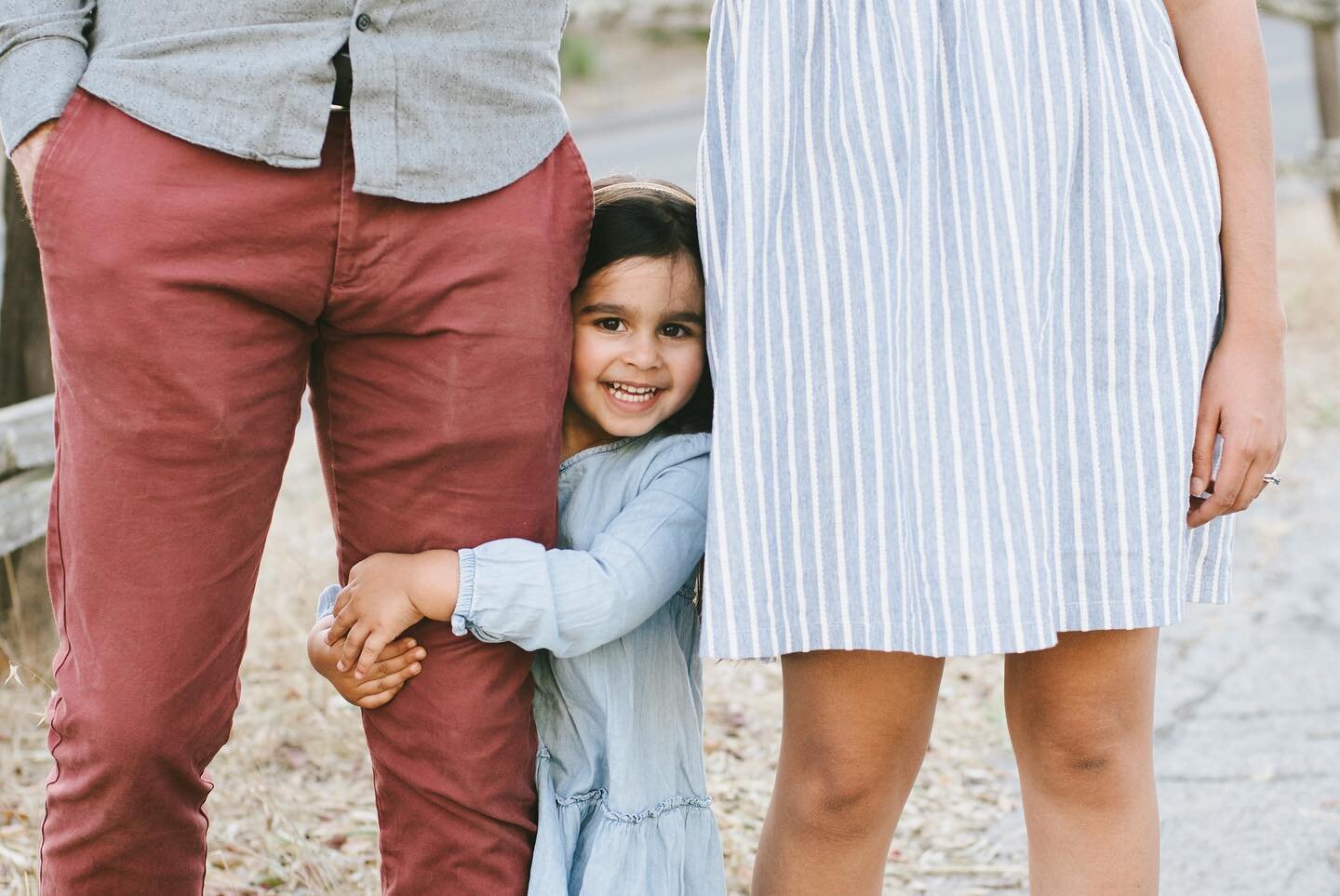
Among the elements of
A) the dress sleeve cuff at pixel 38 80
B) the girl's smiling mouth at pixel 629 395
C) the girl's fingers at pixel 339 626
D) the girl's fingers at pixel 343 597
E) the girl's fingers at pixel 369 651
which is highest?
the dress sleeve cuff at pixel 38 80

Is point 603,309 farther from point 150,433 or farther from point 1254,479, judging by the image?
point 1254,479

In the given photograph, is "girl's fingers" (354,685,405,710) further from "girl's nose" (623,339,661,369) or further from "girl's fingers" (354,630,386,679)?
"girl's nose" (623,339,661,369)

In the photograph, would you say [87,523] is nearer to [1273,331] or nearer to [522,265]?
[522,265]

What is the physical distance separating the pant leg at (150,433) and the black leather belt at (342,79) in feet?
0.25

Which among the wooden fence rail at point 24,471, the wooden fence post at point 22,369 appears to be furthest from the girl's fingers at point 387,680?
the wooden fence post at point 22,369

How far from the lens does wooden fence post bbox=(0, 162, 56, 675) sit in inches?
129

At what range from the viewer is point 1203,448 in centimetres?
164

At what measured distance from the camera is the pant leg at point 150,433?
1.55 m

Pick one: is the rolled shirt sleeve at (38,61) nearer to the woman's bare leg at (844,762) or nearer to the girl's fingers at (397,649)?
the girl's fingers at (397,649)

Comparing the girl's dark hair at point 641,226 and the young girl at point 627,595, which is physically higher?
the girl's dark hair at point 641,226

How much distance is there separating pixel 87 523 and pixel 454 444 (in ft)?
1.35

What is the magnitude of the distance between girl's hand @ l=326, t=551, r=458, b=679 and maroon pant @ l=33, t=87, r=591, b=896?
1.5 inches

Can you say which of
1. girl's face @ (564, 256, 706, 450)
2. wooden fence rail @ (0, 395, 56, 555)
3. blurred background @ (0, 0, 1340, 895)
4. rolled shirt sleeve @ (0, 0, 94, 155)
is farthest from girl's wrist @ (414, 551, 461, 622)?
wooden fence rail @ (0, 395, 56, 555)

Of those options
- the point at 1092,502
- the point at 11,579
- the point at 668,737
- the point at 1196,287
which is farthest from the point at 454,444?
the point at 11,579
